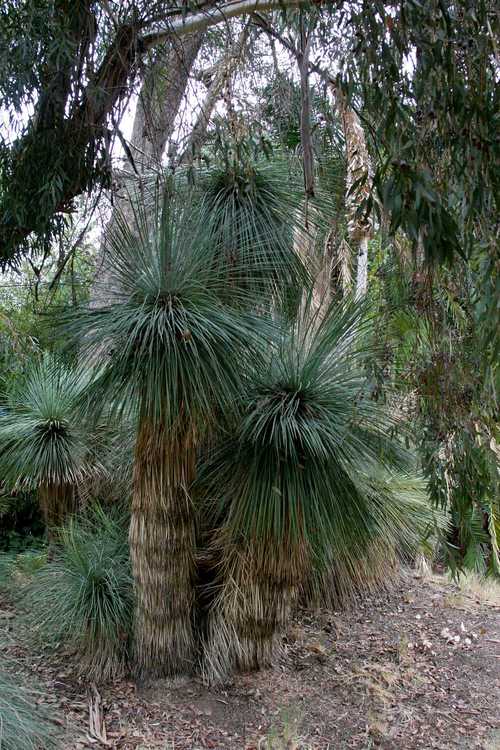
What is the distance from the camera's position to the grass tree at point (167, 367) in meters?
4.12

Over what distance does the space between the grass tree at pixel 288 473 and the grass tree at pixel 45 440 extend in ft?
5.73

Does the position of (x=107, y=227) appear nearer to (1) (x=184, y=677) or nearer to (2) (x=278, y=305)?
Result: (2) (x=278, y=305)

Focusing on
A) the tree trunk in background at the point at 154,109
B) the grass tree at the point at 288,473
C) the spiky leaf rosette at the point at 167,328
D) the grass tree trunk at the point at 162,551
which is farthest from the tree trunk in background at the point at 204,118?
the grass tree trunk at the point at 162,551

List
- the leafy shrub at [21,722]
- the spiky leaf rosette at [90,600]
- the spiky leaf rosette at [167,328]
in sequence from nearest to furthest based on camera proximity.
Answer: the leafy shrub at [21,722], the spiky leaf rosette at [167,328], the spiky leaf rosette at [90,600]

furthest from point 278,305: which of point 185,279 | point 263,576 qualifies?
point 263,576

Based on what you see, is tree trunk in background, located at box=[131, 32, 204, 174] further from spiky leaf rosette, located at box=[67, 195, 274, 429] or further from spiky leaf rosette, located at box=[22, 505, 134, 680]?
spiky leaf rosette, located at box=[22, 505, 134, 680]

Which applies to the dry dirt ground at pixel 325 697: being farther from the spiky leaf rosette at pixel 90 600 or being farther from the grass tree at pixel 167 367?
the grass tree at pixel 167 367

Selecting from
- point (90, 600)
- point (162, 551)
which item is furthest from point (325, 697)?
point (90, 600)

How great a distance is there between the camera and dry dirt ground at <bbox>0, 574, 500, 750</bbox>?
4828 millimetres

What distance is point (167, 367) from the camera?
411cm

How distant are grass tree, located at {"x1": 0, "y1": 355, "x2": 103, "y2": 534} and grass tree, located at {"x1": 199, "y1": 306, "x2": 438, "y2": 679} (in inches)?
68.8

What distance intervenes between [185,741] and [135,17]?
462 cm

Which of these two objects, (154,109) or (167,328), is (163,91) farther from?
(167,328)

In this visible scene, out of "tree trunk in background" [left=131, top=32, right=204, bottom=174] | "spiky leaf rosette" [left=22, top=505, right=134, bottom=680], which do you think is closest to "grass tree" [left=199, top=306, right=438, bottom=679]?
"spiky leaf rosette" [left=22, top=505, right=134, bottom=680]
